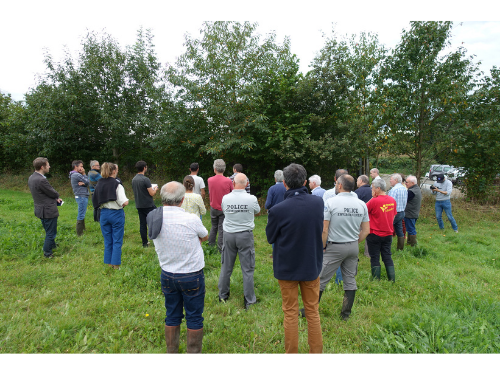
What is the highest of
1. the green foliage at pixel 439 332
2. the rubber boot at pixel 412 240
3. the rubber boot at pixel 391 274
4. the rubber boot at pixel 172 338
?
the rubber boot at pixel 172 338

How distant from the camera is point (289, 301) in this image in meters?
2.94

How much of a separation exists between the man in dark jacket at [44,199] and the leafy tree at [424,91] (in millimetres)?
10101

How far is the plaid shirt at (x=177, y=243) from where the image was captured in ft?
9.23

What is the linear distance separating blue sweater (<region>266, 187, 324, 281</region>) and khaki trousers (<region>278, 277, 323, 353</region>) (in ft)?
0.46

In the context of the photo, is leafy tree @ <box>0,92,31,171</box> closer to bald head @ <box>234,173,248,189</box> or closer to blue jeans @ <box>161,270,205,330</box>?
bald head @ <box>234,173,248,189</box>

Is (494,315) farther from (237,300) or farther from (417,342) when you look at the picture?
(237,300)

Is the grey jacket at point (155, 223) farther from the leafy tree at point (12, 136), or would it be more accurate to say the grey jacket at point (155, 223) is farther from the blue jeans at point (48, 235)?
the leafy tree at point (12, 136)

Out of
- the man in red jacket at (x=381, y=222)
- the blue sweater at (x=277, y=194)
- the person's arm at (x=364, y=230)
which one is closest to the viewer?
the person's arm at (x=364, y=230)

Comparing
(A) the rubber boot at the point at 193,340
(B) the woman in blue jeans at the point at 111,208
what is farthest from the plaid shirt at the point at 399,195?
(B) the woman in blue jeans at the point at 111,208

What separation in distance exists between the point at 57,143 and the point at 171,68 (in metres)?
7.63

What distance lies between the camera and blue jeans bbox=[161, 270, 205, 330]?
281cm

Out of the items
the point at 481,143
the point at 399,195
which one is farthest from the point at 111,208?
the point at 481,143

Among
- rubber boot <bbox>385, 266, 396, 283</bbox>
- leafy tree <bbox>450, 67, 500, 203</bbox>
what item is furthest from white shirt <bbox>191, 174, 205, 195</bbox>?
leafy tree <bbox>450, 67, 500, 203</bbox>

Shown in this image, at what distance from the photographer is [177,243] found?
282cm
